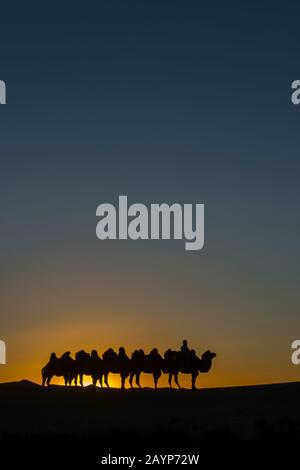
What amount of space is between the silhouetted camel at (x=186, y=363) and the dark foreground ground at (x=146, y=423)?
98 centimetres

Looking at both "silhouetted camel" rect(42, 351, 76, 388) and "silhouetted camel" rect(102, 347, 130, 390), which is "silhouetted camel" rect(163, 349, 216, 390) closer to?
"silhouetted camel" rect(102, 347, 130, 390)

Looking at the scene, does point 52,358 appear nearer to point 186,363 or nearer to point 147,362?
point 147,362

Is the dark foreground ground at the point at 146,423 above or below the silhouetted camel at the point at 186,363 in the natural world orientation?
below

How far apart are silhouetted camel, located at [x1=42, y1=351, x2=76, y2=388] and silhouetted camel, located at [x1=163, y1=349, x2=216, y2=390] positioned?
4000mm

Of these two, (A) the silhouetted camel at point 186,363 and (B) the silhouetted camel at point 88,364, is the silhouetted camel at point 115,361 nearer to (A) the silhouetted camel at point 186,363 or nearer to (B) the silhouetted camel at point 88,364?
(B) the silhouetted camel at point 88,364

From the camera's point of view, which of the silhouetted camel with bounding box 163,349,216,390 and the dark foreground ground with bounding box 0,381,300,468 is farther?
the silhouetted camel with bounding box 163,349,216,390

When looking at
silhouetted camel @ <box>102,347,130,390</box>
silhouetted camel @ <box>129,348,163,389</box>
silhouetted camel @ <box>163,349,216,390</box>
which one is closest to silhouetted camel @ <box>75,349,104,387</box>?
silhouetted camel @ <box>102,347,130,390</box>

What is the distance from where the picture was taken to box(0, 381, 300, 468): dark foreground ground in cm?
3503

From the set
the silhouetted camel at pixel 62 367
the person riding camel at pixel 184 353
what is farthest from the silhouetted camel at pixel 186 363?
the silhouetted camel at pixel 62 367

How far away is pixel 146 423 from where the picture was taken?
4150 centimetres

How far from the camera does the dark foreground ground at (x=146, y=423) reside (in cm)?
3503
